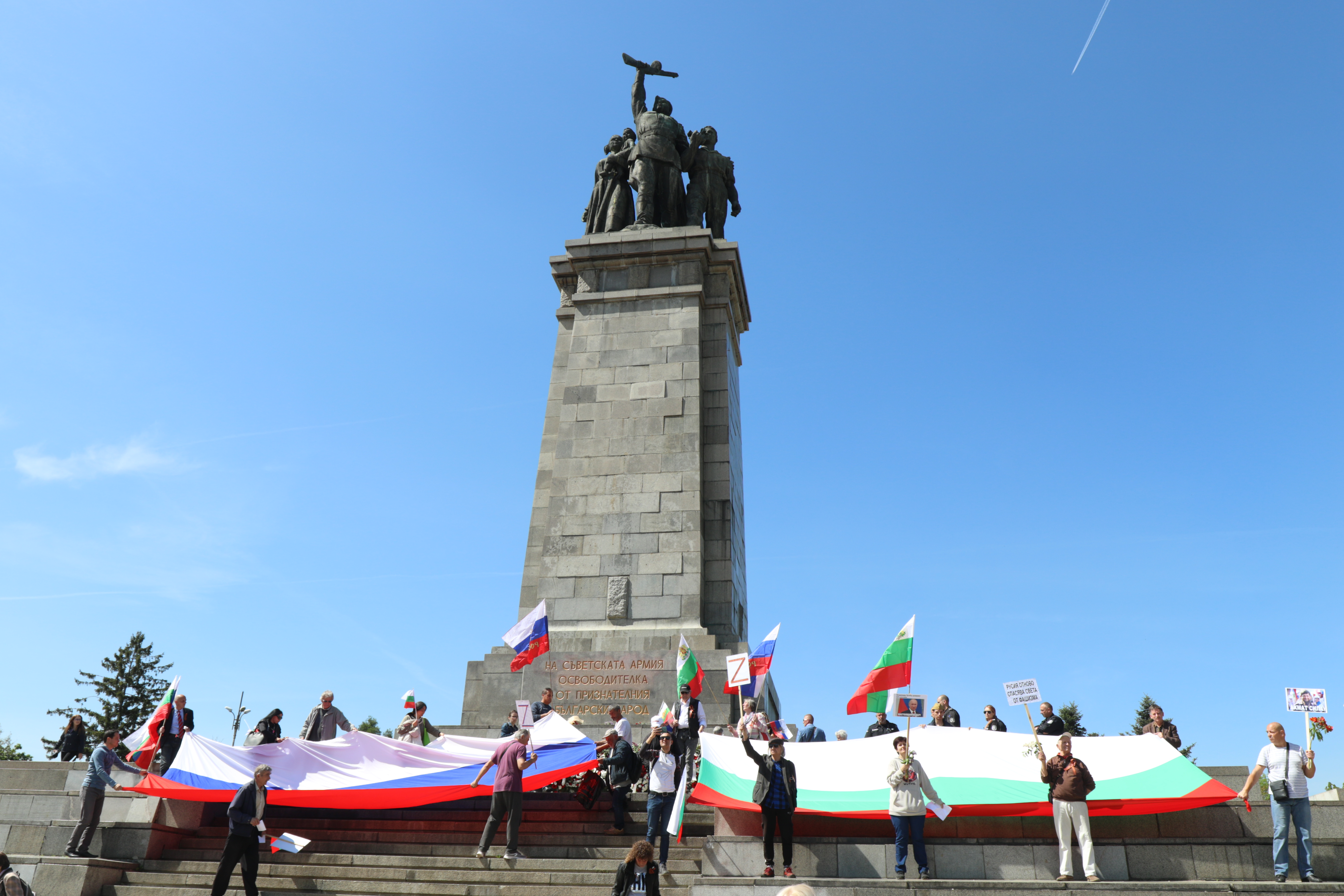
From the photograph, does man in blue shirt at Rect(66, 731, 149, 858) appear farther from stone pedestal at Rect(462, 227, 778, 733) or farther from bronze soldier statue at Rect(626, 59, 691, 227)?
bronze soldier statue at Rect(626, 59, 691, 227)

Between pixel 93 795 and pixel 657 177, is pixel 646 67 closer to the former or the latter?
pixel 657 177

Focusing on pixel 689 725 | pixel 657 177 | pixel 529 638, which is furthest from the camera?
pixel 657 177

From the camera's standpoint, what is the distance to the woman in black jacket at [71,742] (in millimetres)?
18328

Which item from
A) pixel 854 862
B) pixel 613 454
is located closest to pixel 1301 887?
pixel 854 862

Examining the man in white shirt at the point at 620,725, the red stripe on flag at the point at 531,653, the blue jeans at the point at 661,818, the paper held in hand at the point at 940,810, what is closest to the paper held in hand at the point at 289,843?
the blue jeans at the point at 661,818

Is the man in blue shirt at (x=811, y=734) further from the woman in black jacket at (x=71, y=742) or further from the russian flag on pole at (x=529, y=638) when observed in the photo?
the woman in black jacket at (x=71, y=742)

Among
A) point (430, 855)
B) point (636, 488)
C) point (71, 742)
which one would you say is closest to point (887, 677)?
point (430, 855)

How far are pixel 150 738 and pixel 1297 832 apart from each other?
17551 millimetres

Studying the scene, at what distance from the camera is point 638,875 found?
928 cm

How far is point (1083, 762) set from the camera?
479 inches

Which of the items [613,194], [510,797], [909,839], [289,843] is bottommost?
[289,843]

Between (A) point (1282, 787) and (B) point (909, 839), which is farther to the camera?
(B) point (909, 839)

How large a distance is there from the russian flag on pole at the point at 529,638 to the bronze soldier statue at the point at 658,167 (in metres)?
11.3

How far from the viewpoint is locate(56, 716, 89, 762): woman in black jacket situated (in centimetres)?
1833
